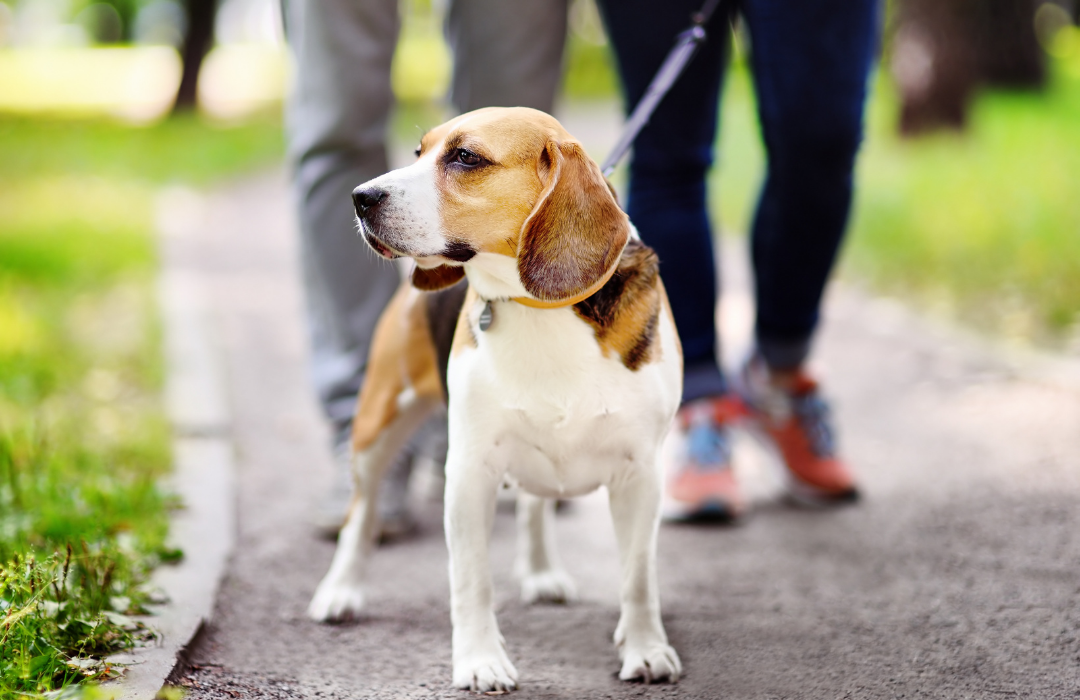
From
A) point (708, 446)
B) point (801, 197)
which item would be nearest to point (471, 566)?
point (708, 446)

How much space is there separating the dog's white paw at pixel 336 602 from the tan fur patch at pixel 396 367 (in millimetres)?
373

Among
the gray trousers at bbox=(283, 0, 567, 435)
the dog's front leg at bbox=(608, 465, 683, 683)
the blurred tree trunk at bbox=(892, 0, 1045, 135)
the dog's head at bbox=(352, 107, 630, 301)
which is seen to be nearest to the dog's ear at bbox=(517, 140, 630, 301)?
the dog's head at bbox=(352, 107, 630, 301)

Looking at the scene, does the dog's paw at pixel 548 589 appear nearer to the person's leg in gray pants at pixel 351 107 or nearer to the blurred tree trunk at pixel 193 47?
the person's leg in gray pants at pixel 351 107

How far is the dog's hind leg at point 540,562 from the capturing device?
2961mm

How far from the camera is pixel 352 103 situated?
3350 millimetres

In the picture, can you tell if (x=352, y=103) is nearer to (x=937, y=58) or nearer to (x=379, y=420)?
(x=379, y=420)

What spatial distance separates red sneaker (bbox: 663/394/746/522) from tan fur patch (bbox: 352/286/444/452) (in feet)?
3.19

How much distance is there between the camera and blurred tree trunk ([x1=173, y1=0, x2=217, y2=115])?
20.4 metres

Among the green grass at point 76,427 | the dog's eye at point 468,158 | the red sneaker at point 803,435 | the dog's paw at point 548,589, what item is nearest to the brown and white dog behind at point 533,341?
the dog's eye at point 468,158

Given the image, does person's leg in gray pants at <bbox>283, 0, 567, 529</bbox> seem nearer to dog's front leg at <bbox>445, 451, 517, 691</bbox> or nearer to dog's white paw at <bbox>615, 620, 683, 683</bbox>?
dog's front leg at <bbox>445, 451, 517, 691</bbox>

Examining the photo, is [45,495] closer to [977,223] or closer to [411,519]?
[411,519]

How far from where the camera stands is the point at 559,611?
2.90 m

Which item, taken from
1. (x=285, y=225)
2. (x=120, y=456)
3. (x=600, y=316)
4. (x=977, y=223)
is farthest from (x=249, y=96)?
(x=600, y=316)

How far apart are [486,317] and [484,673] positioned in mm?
771
